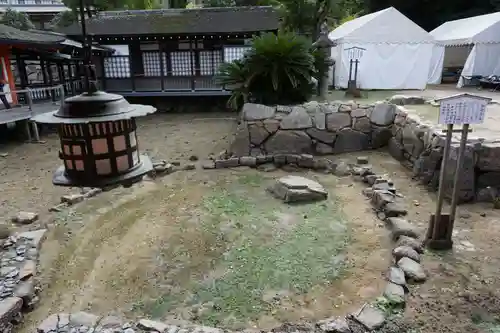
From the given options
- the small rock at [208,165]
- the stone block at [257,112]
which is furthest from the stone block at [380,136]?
the small rock at [208,165]

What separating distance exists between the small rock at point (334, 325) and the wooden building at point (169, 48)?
10419 mm

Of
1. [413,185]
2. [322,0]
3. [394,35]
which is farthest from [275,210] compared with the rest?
[394,35]

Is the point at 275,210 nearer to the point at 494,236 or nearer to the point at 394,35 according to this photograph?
the point at 494,236

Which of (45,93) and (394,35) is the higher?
(394,35)

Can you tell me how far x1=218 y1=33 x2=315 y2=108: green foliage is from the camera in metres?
7.77

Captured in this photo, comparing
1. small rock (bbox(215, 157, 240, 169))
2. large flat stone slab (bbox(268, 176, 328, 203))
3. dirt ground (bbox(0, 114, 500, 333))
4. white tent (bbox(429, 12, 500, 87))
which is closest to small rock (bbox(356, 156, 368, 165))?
dirt ground (bbox(0, 114, 500, 333))

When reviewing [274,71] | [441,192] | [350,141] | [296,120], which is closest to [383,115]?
[350,141]

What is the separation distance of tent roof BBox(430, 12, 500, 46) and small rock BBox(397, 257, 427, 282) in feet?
40.3

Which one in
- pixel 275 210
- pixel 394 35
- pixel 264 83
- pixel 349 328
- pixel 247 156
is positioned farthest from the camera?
pixel 394 35

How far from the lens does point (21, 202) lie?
6012 millimetres

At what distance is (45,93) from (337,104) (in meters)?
8.90

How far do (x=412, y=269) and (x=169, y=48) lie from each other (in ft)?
38.2

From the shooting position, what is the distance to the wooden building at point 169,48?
12.5 metres

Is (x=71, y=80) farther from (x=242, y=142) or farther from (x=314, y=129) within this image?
(x=314, y=129)
